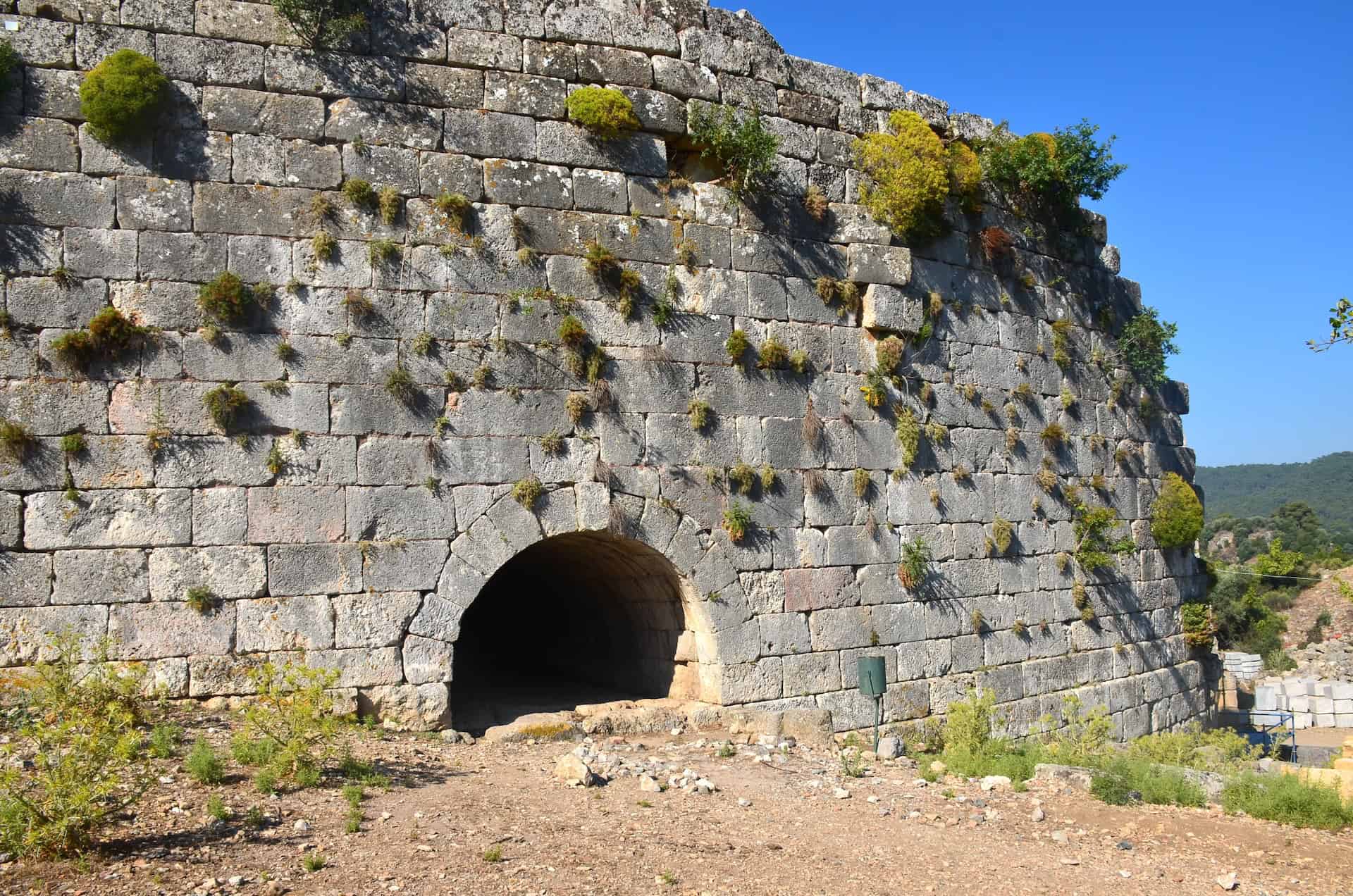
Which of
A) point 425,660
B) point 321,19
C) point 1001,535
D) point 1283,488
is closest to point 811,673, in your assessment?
point 1001,535

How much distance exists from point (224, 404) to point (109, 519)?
1173mm

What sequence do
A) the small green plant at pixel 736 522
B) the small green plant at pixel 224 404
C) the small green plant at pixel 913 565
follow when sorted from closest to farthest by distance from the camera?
1. the small green plant at pixel 224 404
2. the small green plant at pixel 736 522
3. the small green plant at pixel 913 565

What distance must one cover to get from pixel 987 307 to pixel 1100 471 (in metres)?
2.73

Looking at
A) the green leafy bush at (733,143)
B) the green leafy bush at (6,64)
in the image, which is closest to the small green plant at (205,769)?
the green leafy bush at (6,64)

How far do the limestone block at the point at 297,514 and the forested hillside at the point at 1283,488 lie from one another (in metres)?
83.7

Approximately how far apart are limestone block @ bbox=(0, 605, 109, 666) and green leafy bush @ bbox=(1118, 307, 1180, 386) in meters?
11.8

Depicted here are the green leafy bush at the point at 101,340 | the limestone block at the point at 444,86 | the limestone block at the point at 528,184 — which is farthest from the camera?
the limestone block at the point at 528,184

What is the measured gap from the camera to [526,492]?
9.03m

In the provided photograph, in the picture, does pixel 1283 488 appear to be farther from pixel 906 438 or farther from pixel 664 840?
pixel 664 840

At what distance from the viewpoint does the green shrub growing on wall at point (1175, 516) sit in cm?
1366

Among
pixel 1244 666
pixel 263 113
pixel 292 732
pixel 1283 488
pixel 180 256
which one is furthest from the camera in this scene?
pixel 1283 488

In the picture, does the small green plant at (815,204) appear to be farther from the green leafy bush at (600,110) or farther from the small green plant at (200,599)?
the small green plant at (200,599)

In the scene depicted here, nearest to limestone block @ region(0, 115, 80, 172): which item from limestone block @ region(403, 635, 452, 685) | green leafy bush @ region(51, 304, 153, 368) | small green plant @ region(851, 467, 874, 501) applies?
green leafy bush @ region(51, 304, 153, 368)

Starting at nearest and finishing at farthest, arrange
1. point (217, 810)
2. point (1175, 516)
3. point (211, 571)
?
point (217, 810) → point (211, 571) → point (1175, 516)
